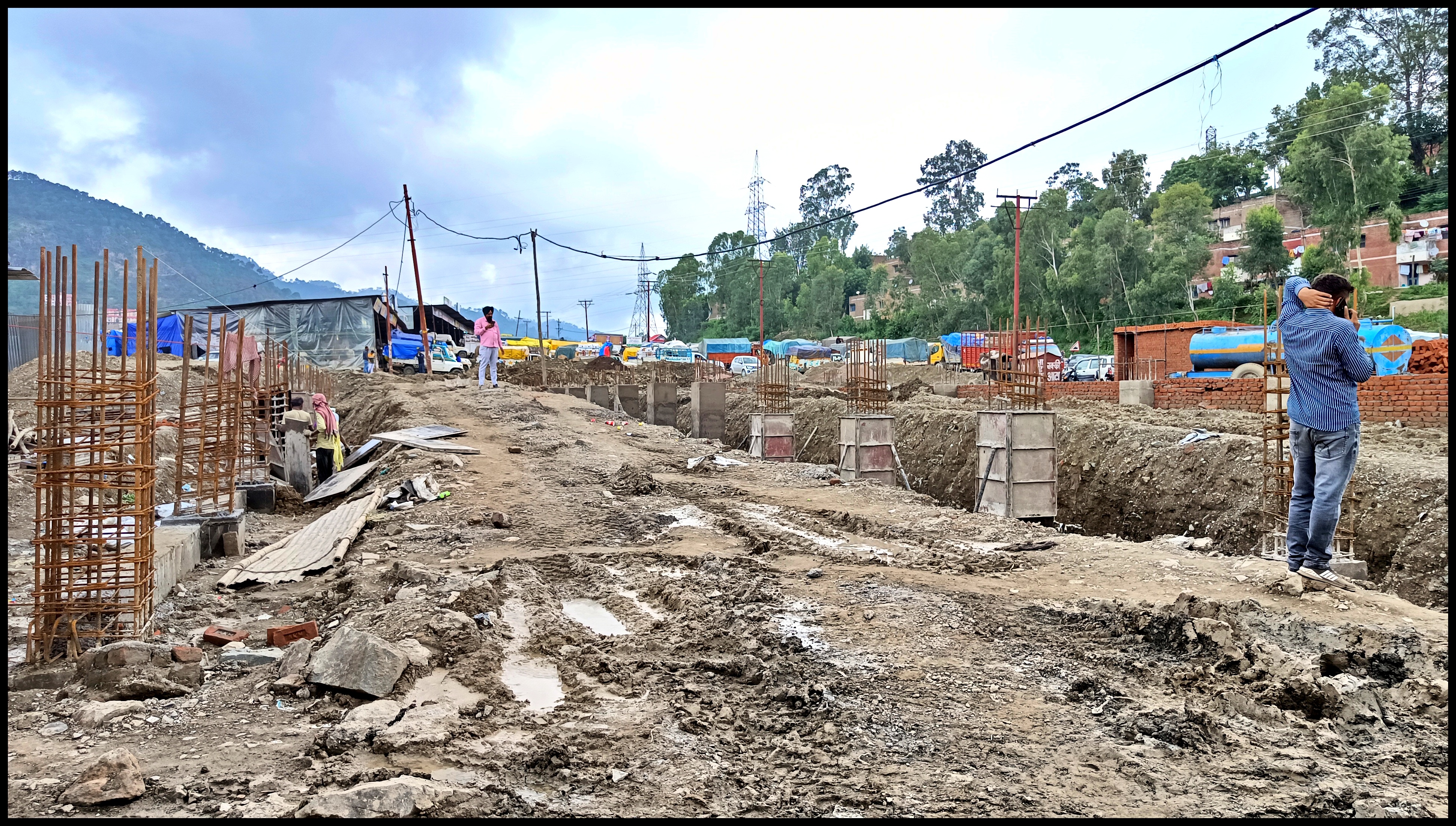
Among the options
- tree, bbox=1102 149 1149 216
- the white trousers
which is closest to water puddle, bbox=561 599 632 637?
the white trousers

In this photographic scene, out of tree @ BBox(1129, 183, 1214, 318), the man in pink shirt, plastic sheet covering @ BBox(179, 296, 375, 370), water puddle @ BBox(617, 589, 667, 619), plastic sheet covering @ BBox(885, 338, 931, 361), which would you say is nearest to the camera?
water puddle @ BBox(617, 589, 667, 619)

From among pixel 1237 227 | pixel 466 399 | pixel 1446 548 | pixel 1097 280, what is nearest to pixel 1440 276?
pixel 1097 280

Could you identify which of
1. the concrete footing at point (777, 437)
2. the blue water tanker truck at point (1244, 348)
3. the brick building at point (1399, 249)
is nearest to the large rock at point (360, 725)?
the concrete footing at point (777, 437)

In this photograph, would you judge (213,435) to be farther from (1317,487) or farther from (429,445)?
(1317,487)

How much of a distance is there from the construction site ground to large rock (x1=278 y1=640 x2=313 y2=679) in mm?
81

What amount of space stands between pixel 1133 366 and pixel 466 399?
2086cm

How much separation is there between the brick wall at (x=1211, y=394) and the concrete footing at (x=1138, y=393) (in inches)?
3.9

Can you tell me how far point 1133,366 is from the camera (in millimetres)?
27016

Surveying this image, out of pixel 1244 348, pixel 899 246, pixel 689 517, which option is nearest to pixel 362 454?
pixel 689 517

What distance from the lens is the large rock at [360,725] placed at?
10.9 feet

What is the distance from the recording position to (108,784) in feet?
9.32

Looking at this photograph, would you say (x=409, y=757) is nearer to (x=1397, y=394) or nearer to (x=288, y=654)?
(x=288, y=654)

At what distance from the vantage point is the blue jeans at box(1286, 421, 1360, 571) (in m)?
4.95

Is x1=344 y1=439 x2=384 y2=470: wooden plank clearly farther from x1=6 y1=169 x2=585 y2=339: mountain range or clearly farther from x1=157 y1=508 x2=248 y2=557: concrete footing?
x1=6 y1=169 x2=585 y2=339: mountain range
